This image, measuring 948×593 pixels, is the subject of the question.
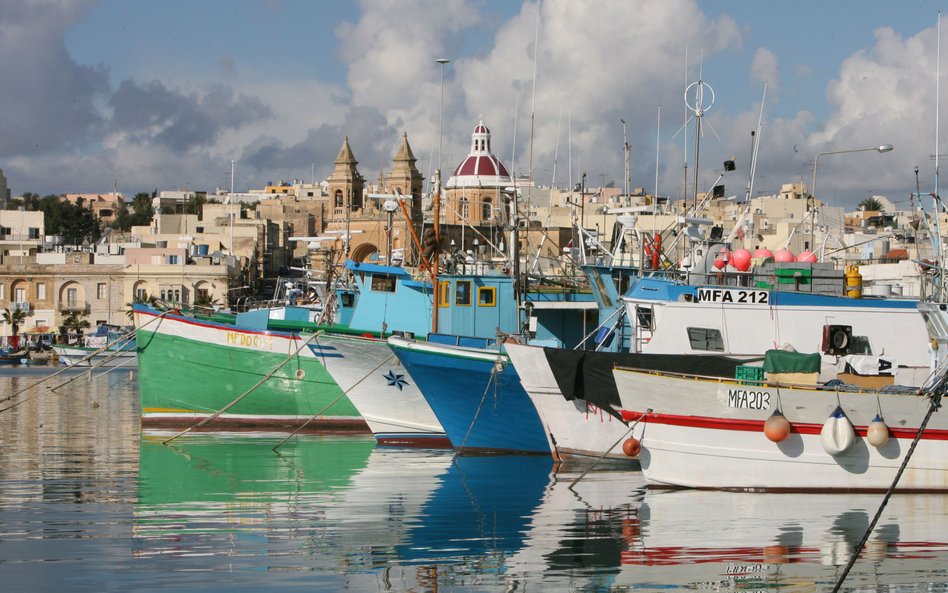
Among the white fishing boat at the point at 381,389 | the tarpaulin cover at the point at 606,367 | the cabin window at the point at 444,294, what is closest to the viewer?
the tarpaulin cover at the point at 606,367

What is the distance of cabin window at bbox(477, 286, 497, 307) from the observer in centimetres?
3009

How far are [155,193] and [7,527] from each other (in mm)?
172653

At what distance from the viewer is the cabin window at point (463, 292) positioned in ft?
99.1

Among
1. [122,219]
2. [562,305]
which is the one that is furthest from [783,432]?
[122,219]

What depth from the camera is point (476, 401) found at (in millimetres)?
25938

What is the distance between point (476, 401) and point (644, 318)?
418 cm

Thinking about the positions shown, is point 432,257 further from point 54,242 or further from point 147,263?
point 54,242

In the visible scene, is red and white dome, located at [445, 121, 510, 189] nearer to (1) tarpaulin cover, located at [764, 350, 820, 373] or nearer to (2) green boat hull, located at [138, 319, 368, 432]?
(2) green boat hull, located at [138, 319, 368, 432]

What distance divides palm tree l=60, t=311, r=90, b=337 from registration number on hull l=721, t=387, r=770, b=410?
71766 mm

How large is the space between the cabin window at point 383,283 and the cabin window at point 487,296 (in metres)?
3.92

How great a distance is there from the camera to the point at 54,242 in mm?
103875

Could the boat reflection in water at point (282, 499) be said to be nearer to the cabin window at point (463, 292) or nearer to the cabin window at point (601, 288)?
the cabin window at point (463, 292)

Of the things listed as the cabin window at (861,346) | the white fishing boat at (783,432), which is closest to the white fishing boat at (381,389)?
the white fishing boat at (783,432)

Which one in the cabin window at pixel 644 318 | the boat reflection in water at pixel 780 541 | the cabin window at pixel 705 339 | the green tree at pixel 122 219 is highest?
the green tree at pixel 122 219
